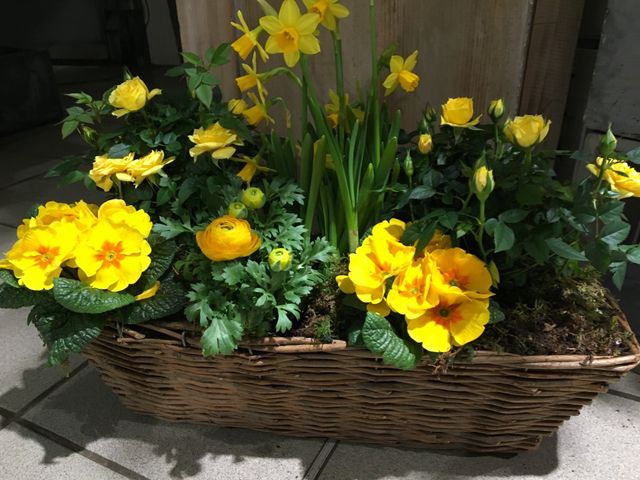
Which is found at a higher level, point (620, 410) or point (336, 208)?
point (336, 208)

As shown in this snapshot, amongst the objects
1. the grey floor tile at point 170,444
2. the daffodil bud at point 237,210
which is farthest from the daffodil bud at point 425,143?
the grey floor tile at point 170,444

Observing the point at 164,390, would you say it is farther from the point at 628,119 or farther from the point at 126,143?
the point at 628,119

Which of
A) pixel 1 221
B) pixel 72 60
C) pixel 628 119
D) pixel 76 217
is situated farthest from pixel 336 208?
pixel 72 60

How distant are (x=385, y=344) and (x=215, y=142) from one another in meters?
0.37

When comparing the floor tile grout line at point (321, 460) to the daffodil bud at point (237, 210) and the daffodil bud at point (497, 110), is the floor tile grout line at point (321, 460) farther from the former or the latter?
the daffodil bud at point (497, 110)

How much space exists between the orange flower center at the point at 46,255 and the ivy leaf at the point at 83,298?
0.04m

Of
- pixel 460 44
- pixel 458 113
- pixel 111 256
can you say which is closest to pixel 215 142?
pixel 111 256

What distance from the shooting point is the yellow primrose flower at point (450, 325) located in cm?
66

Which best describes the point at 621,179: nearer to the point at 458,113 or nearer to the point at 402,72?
the point at 458,113

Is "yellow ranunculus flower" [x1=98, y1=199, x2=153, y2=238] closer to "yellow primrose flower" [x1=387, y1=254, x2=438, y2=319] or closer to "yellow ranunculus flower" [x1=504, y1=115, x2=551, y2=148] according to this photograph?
"yellow primrose flower" [x1=387, y1=254, x2=438, y2=319]

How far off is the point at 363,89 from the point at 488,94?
0.73 feet

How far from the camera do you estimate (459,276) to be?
0.70 metres

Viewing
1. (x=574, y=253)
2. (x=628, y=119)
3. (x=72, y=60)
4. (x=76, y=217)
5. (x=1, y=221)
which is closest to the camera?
(x=574, y=253)

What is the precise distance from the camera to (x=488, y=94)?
943mm
